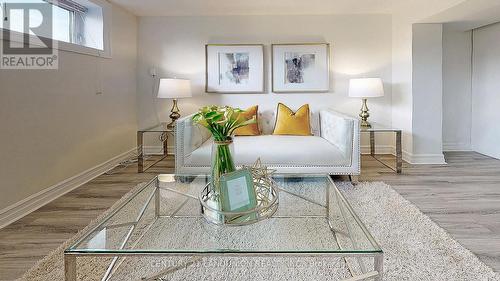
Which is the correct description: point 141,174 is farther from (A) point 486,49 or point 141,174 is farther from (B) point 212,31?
(A) point 486,49

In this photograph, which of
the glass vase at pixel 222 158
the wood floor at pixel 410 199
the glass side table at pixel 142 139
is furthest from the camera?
the glass side table at pixel 142 139

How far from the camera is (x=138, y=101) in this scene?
4.80 metres

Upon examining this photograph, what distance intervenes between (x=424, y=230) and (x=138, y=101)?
3.89 meters

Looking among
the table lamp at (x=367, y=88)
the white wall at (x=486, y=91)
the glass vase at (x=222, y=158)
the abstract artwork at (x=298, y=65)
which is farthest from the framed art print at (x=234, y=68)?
the glass vase at (x=222, y=158)

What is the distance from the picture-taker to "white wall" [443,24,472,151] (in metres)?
4.77

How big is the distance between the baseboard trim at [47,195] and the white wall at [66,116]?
0.04 meters

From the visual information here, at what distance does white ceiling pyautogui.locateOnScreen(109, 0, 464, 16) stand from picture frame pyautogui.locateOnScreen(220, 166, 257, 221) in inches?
120

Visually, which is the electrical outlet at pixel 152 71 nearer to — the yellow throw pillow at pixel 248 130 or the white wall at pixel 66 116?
the white wall at pixel 66 116

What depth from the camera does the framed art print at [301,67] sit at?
4.61 m

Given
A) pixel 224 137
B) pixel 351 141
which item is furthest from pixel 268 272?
pixel 351 141

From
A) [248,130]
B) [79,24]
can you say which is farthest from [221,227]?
[79,24]

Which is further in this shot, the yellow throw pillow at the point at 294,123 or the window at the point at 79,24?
the yellow throw pillow at the point at 294,123

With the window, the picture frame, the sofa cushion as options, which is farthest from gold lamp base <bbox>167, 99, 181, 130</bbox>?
the picture frame

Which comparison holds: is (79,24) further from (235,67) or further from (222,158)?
(222,158)
